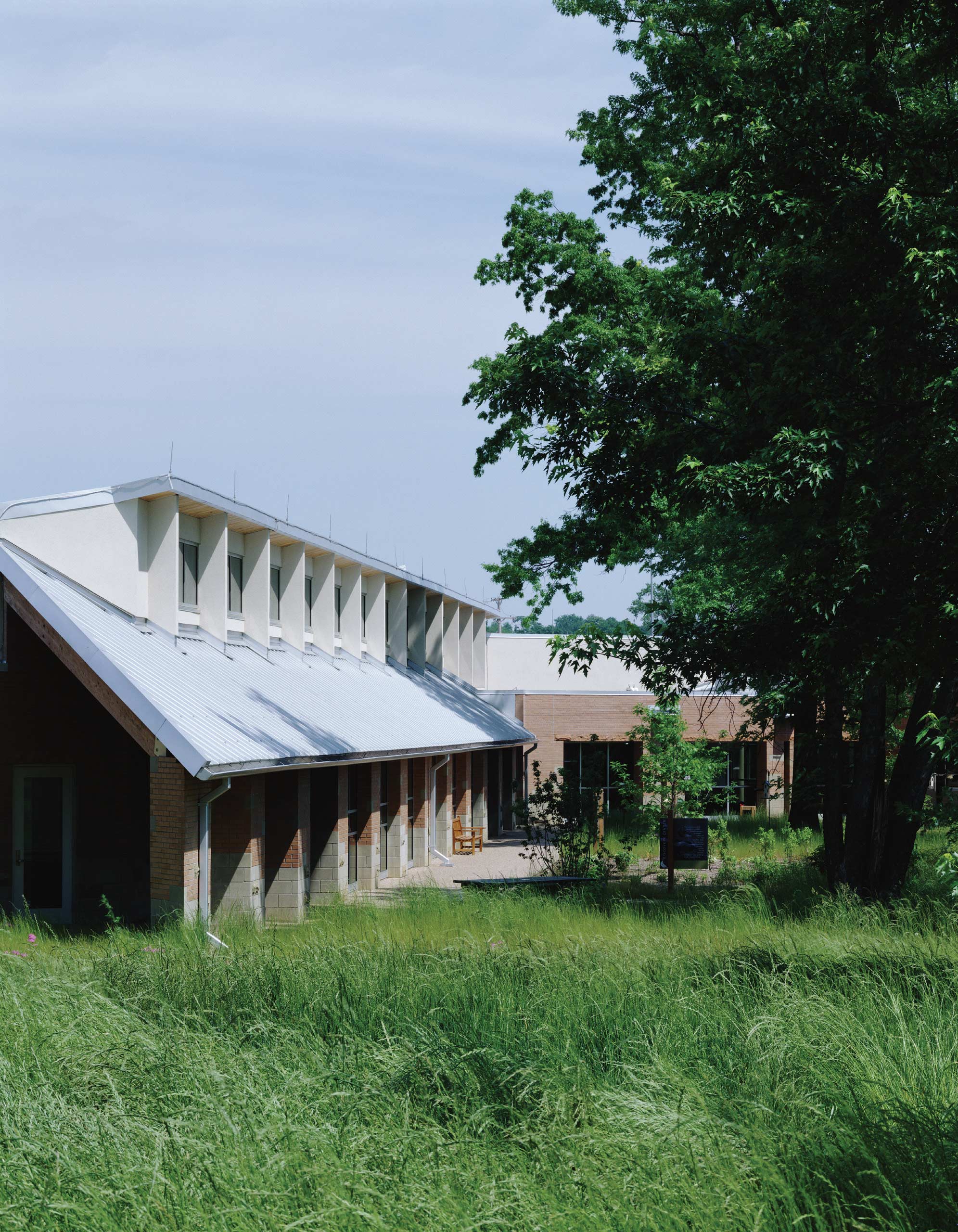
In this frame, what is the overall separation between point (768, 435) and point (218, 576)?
1029 cm

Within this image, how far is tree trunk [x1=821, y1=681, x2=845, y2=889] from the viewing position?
1652 centimetres

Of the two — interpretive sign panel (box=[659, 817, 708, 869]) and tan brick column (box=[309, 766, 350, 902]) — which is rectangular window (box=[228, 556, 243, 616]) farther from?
interpretive sign panel (box=[659, 817, 708, 869])

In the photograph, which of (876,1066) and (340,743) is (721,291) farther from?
(876,1066)

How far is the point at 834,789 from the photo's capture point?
16.8 meters

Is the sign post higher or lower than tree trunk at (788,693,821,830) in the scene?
lower

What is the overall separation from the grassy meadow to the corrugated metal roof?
11.3 feet

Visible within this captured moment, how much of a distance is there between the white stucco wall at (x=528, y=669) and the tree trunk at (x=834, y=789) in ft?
108

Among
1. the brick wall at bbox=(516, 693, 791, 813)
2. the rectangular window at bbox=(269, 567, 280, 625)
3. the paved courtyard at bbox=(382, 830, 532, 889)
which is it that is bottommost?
the paved courtyard at bbox=(382, 830, 532, 889)

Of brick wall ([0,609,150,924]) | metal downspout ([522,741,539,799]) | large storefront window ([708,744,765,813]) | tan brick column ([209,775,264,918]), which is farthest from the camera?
large storefront window ([708,744,765,813])

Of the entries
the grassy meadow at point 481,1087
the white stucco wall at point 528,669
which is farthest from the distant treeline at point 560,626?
the grassy meadow at point 481,1087

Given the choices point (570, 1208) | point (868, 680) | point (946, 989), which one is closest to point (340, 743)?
point (868, 680)


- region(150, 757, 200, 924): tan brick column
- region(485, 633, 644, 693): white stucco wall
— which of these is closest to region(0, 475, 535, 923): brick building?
region(150, 757, 200, 924): tan brick column

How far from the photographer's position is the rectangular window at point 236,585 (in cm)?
2188

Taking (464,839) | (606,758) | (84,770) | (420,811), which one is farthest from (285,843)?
(606,758)
